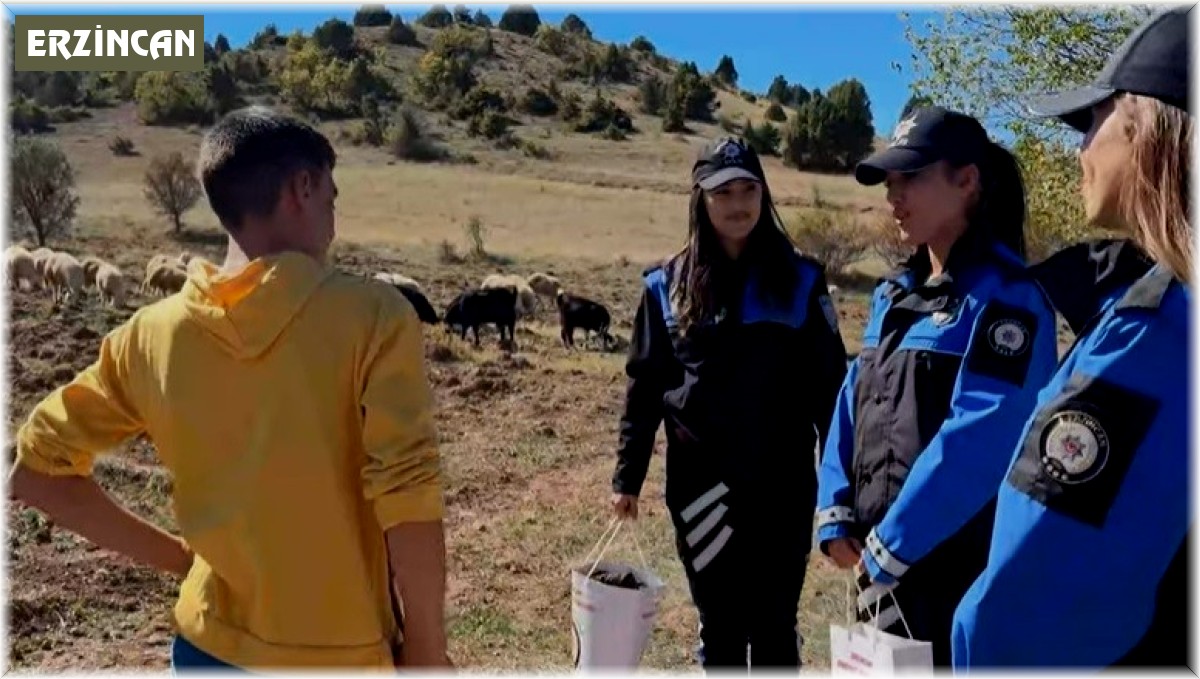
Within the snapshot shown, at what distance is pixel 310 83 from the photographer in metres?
66.5

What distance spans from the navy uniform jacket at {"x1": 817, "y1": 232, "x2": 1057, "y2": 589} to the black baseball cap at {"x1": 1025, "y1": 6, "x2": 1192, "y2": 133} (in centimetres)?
77

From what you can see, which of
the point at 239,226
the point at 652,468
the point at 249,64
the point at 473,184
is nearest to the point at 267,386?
the point at 239,226

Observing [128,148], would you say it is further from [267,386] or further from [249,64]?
[267,386]

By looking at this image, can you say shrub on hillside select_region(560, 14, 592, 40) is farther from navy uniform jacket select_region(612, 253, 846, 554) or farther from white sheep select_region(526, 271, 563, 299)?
navy uniform jacket select_region(612, 253, 846, 554)

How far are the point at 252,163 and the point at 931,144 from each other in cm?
143

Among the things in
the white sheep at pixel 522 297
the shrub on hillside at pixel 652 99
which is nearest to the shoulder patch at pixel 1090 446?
the white sheep at pixel 522 297

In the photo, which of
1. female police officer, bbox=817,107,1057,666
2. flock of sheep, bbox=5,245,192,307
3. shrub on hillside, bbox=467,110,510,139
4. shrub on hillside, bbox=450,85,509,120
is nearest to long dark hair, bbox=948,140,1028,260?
female police officer, bbox=817,107,1057,666

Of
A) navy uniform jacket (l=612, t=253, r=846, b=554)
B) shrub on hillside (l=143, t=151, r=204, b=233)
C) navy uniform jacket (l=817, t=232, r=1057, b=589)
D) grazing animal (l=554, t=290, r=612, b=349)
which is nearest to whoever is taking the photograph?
navy uniform jacket (l=817, t=232, r=1057, b=589)

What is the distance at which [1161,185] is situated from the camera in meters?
1.41

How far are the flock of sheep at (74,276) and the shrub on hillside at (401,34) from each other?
72.2 metres

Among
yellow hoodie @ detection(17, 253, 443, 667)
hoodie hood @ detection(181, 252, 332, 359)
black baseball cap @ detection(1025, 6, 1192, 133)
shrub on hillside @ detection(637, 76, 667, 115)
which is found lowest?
yellow hoodie @ detection(17, 253, 443, 667)

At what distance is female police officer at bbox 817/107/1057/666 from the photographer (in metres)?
2.28

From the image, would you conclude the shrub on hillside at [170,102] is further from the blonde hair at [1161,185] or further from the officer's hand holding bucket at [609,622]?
the blonde hair at [1161,185]

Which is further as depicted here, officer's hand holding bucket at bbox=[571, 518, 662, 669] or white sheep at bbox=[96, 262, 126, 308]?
white sheep at bbox=[96, 262, 126, 308]
